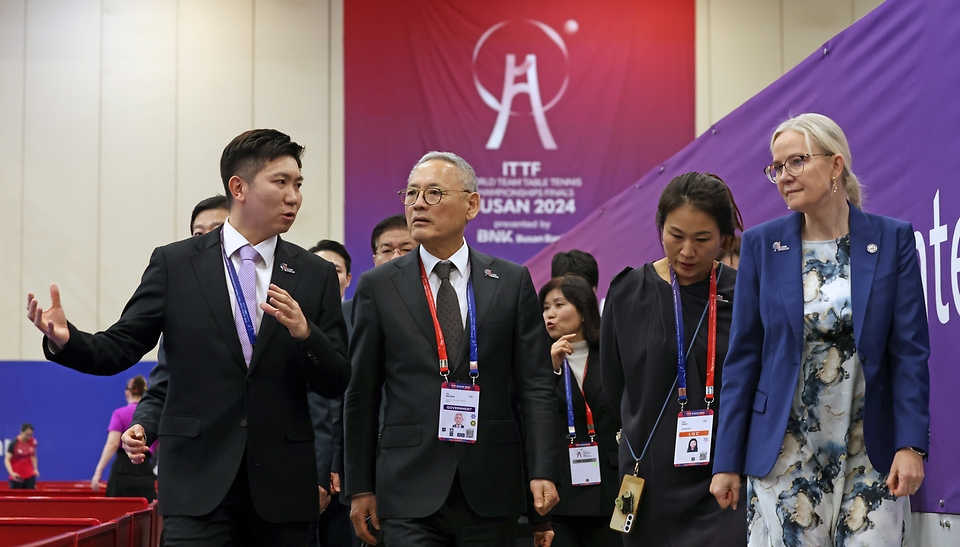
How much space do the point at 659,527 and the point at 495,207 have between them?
9.33 metres

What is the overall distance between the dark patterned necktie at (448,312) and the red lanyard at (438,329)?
0.8 inches

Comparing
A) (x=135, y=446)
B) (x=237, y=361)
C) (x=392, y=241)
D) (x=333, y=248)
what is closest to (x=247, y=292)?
(x=237, y=361)

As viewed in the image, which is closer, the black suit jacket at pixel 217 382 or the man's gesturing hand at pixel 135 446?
the black suit jacket at pixel 217 382

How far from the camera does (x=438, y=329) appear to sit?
10.0 feet

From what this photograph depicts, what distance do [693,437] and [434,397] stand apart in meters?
0.87

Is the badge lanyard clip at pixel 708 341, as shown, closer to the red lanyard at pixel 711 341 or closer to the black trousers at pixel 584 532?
the red lanyard at pixel 711 341

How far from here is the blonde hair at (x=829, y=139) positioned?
2629mm

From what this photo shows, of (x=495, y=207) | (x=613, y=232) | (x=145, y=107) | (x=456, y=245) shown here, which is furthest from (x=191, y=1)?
(x=456, y=245)

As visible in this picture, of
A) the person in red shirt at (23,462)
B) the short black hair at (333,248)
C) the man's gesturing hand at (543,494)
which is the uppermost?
the short black hair at (333,248)

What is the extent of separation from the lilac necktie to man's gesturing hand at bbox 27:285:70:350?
47 centimetres

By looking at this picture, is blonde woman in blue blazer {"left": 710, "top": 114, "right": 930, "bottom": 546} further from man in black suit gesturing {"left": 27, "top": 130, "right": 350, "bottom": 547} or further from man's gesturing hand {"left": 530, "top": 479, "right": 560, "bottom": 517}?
man in black suit gesturing {"left": 27, "top": 130, "right": 350, "bottom": 547}

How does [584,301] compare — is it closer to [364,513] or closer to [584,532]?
[584,532]

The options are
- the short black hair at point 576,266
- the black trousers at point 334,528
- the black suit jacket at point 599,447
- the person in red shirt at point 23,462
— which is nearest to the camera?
the black suit jacket at point 599,447

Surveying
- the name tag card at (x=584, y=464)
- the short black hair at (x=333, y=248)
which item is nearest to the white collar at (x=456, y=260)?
the name tag card at (x=584, y=464)
